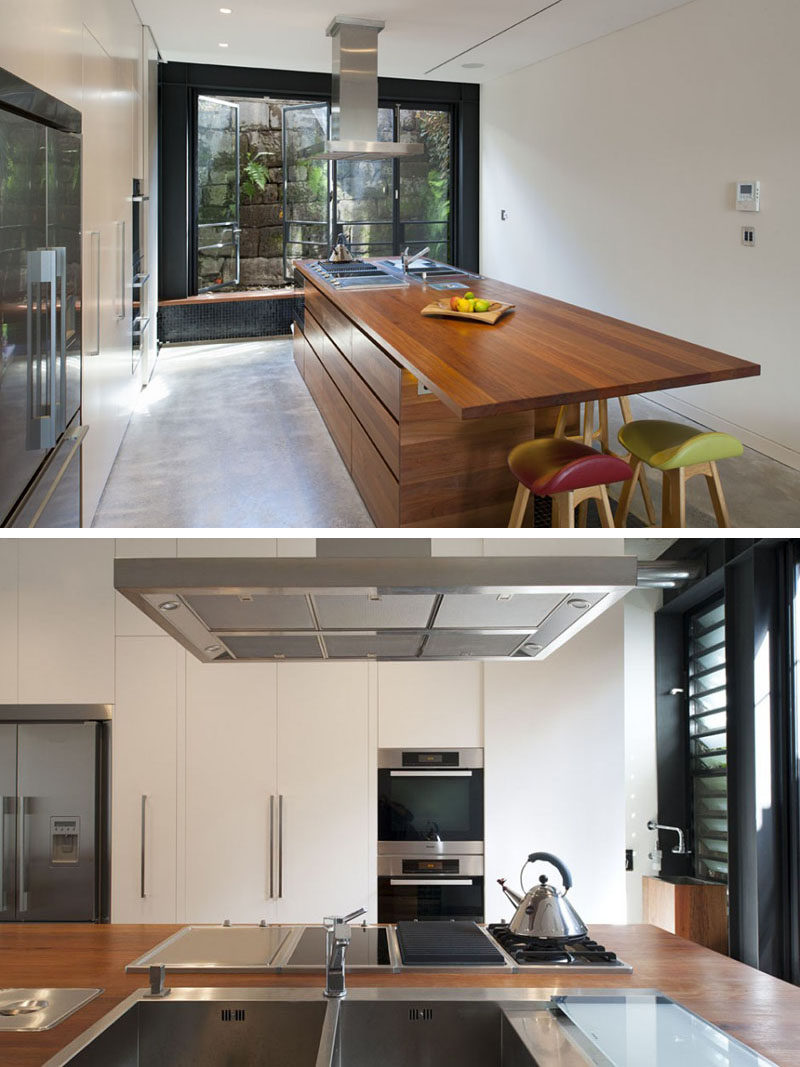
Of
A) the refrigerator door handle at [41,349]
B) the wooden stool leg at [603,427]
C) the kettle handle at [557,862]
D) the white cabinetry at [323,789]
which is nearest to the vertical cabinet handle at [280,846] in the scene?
the white cabinetry at [323,789]

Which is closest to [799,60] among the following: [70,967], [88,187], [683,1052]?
[88,187]

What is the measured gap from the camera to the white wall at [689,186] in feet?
17.1

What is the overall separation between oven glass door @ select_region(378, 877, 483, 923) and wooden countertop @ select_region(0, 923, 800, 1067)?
46.2 inches

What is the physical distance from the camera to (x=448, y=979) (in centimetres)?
280

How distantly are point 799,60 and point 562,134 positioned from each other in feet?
11.6

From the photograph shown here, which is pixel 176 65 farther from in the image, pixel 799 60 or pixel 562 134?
pixel 799 60

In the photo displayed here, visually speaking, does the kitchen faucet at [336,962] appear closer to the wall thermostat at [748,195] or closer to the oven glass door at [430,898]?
the oven glass door at [430,898]

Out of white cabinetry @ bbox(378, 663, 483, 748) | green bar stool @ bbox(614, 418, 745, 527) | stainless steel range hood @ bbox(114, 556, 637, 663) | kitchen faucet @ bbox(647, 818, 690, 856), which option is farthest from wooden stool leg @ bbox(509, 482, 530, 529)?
kitchen faucet @ bbox(647, 818, 690, 856)

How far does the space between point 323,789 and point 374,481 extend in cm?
146

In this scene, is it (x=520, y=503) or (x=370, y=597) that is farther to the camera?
(x=520, y=503)

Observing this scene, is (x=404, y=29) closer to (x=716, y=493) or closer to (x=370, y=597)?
(x=716, y=493)

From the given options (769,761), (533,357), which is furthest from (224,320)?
(769,761)

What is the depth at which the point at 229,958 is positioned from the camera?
299 centimetres

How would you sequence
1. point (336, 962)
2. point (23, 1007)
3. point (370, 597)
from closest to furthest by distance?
point (370, 597), point (23, 1007), point (336, 962)
